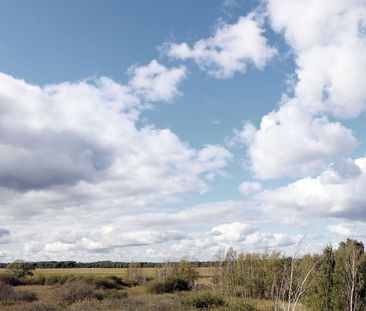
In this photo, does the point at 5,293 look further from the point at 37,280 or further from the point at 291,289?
the point at 37,280

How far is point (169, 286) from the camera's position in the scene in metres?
53.7

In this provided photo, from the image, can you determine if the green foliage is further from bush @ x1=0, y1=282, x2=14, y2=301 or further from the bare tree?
the bare tree

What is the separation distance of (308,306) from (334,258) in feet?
14.1

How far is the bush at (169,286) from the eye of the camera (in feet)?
168

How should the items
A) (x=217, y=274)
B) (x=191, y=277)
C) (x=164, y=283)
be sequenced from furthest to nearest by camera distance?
(x=191, y=277)
(x=217, y=274)
(x=164, y=283)

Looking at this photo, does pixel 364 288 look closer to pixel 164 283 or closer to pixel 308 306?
pixel 308 306

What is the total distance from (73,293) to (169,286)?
2008 centimetres

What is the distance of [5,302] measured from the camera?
3206 cm

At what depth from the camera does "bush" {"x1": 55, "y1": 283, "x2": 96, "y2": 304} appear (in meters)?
33.9

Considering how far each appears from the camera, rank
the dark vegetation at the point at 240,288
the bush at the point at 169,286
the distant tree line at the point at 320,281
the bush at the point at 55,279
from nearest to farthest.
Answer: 1. the distant tree line at the point at 320,281
2. the dark vegetation at the point at 240,288
3. the bush at the point at 169,286
4. the bush at the point at 55,279

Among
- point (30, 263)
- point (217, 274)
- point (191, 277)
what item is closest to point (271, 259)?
point (217, 274)

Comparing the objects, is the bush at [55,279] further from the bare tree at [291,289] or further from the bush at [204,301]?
the bare tree at [291,289]

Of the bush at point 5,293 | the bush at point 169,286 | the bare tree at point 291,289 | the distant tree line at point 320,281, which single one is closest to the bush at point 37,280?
the bush at point 169,286

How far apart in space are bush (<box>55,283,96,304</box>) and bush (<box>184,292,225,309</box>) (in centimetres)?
759
